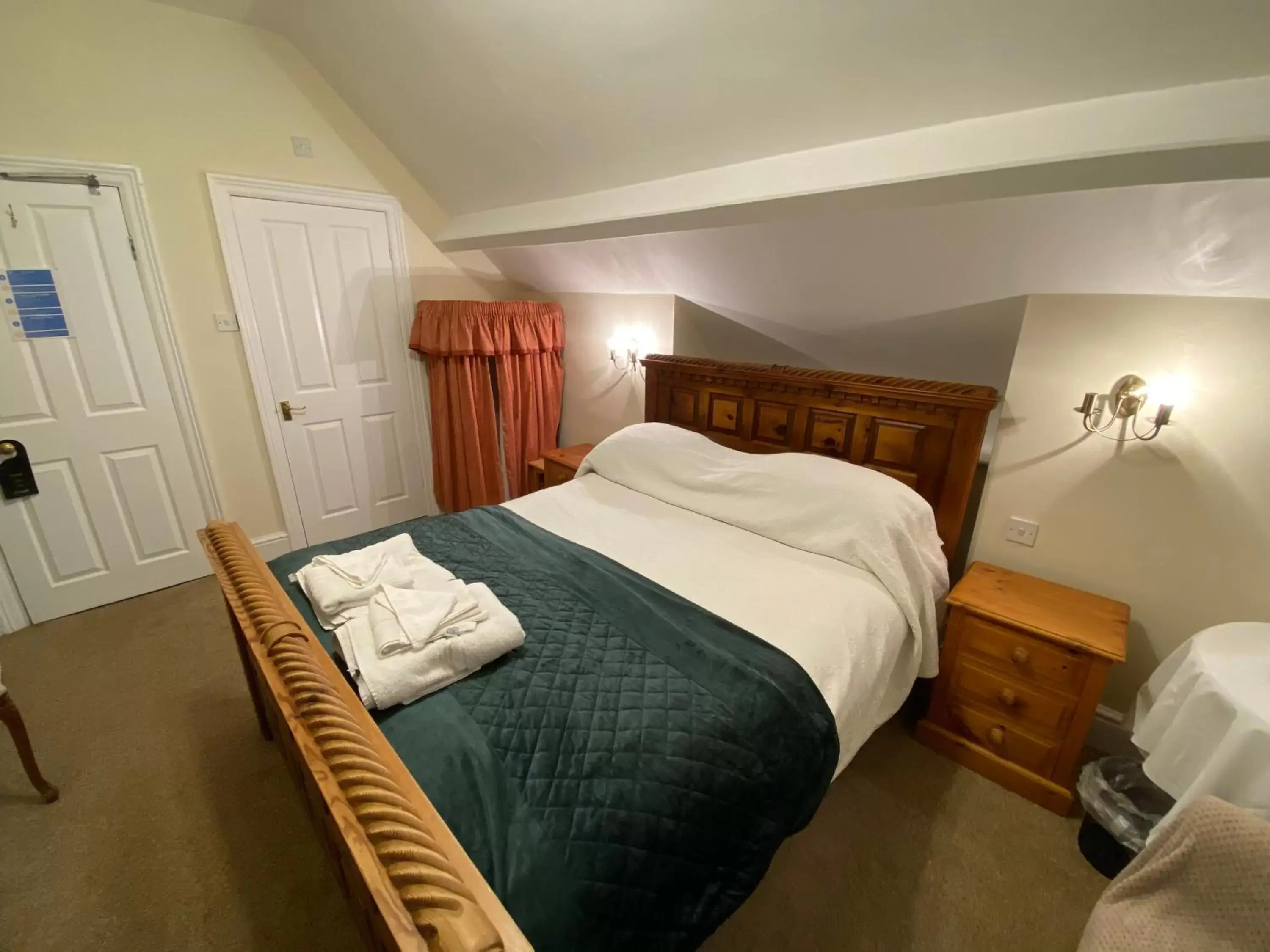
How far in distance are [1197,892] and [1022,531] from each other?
1199 mm

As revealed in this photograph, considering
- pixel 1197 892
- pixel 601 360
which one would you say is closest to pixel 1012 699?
pixel 1197 892

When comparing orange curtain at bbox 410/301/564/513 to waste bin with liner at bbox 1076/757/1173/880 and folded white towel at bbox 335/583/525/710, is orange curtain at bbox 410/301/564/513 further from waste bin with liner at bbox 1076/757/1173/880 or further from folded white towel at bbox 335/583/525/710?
waste bin with liner at bbox 1076/757/1173/880

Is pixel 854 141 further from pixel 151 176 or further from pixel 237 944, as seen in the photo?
pixel 151 176

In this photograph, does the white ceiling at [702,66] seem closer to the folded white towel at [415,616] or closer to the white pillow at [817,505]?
the white pillow at [817,505]

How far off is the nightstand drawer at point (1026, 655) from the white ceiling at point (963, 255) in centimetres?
109

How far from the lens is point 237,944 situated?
1.29 m

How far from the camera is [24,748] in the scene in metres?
1.55

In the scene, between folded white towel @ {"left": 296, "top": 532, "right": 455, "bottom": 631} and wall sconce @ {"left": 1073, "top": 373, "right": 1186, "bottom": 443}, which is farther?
wall sconce @ {"left": 1073, "top": 373, "right": 1186, "bottom": 443}

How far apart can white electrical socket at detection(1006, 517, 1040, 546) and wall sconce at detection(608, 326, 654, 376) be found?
6.10ft

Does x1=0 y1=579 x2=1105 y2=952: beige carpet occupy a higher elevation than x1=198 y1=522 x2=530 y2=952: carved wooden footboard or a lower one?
lower

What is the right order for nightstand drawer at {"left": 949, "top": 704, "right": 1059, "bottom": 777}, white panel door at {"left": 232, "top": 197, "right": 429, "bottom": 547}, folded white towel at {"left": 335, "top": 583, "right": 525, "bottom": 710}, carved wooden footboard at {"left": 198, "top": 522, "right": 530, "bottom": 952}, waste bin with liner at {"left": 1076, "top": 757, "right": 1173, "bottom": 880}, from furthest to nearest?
white panel door at {"left": 232, "top": 197, "right": 429, "bottom": 547} < nightstand drawer at {"left": 949, "top": 704, "right": 1059, "bottom": 777} < waste bin with liner at {"left": 1076, "top": 757, "right": 1173, "bottom": 880} < folded white towel at {"left": 335, "top": 583, "right": 525, "bottom": 710} < carved wooden footboard at {"left": 198, "top": 522, "right": 530, "bottom": 952}

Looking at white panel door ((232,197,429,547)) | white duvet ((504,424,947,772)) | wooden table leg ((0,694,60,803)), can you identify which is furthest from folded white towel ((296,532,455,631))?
white panel door ((232,197,429,547))

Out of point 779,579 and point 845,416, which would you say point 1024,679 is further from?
point 845,416

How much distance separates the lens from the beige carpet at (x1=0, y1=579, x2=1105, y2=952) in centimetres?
132
